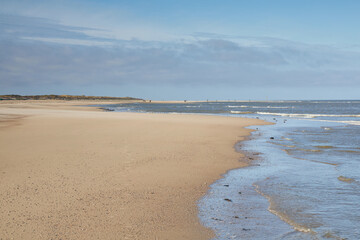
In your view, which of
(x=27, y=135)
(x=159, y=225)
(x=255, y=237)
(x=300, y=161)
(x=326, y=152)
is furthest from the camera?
(x=27, y=135)

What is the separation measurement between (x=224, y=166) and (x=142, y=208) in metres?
4.96

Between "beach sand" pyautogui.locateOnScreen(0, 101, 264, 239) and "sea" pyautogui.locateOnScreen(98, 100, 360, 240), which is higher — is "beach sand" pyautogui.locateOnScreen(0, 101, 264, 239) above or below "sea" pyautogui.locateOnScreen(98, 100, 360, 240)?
above

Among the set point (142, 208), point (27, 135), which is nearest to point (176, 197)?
point (142, 208)

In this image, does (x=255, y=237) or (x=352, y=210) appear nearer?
(x=255, y=237)

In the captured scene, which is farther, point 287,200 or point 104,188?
point 104,188

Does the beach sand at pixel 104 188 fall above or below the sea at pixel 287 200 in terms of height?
above

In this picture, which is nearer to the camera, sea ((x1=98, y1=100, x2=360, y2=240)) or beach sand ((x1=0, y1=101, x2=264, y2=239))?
beach sand ((x1=0, y1=101, x2=264, y2=239))

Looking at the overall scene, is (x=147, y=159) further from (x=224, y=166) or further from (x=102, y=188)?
(x=102, y=188)

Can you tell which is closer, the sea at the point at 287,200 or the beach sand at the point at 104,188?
the beach sand at the point at 104,188

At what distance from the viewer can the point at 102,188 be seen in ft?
24.5

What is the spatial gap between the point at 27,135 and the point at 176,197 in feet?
38.0

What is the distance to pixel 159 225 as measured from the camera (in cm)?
547

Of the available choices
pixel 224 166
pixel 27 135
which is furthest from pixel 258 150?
pixel 27 135

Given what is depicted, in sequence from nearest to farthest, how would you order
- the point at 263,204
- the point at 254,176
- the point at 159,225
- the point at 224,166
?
the point at 159,225 → the point at 263,204 → the point at 254,176 → the point at 224,166
